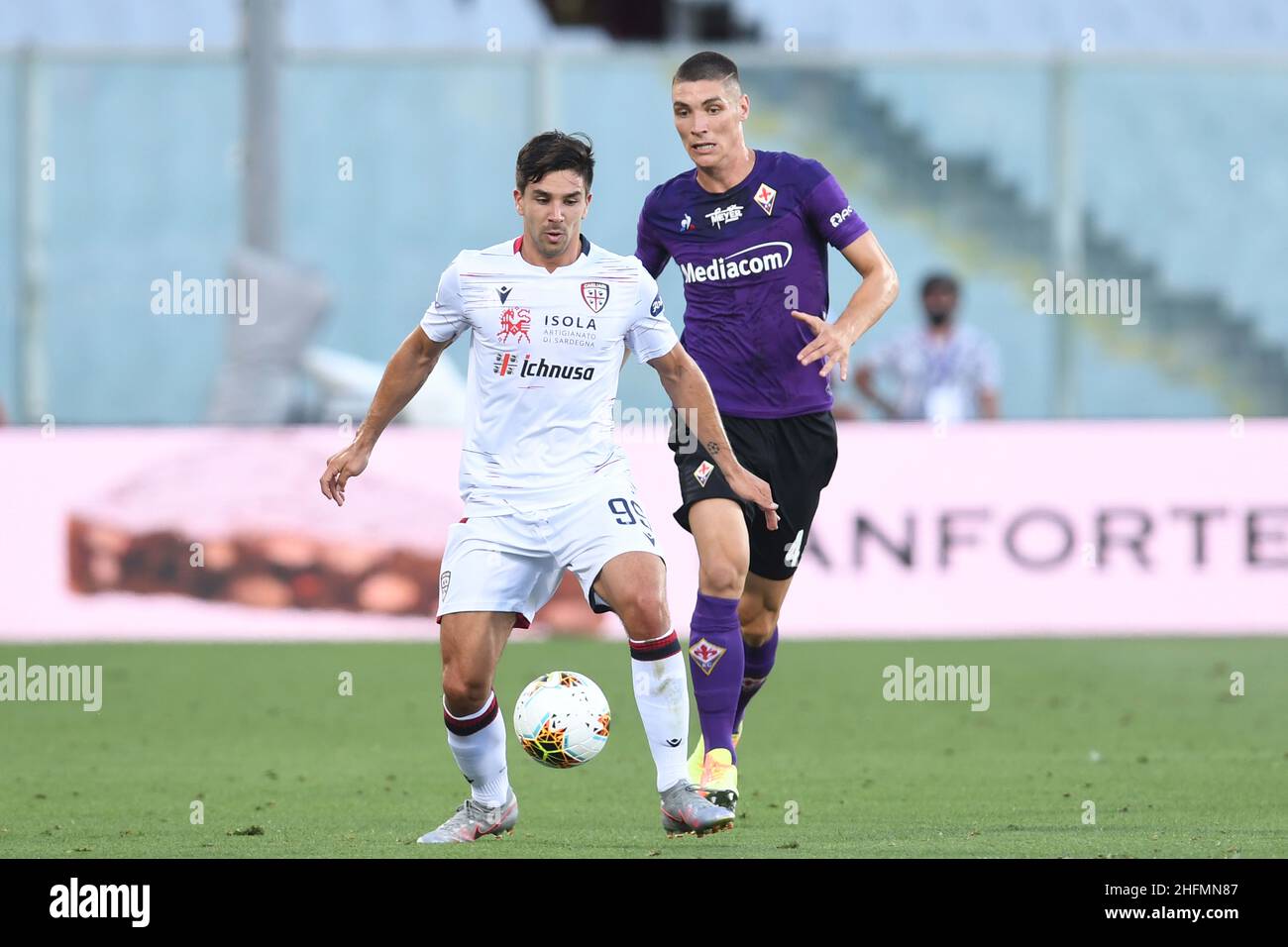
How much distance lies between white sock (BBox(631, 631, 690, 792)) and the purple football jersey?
1.19 m

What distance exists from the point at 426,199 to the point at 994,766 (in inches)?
430

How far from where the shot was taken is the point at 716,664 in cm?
756

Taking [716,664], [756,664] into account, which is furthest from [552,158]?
[756,664]

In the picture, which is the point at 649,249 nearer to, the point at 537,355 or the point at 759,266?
the point at 759,266

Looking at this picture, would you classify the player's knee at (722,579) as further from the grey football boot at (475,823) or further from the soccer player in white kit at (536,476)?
the grey football boot at (475,823)

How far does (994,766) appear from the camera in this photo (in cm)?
902

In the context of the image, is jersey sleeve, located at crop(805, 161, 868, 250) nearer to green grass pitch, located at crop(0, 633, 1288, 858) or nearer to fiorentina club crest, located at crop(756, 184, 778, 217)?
fiorentina club crest, located at crop(756, 184, 778, 217)

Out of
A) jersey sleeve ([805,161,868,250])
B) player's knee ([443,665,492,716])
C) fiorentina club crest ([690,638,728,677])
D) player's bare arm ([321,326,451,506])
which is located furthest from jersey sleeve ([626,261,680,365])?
player's knee ([443,665,492,716])

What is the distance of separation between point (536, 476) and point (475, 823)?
1087mm

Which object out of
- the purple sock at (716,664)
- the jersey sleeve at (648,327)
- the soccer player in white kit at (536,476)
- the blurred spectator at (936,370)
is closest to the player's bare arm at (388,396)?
the soccer player in white kit at (536,476)

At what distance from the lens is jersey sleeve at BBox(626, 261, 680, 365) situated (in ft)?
23.5

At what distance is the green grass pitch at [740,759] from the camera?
6914 millimetres
